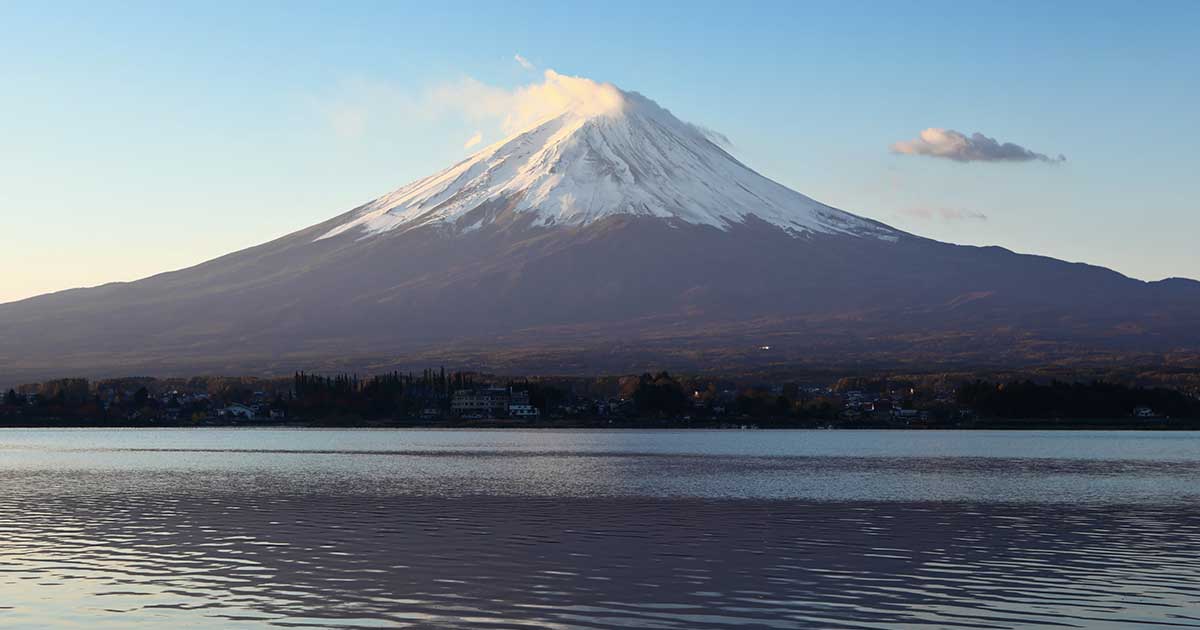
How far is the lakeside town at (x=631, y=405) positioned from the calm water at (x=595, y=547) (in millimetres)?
79299

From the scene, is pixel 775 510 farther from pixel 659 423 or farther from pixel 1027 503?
pixel 659 423

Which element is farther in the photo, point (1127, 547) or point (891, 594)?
point (1127, 547)

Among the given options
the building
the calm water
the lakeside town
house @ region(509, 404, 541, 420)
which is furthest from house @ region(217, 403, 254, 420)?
the calm water

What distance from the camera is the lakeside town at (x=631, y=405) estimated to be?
140 m

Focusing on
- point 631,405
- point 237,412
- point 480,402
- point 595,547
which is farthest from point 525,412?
point 595,547

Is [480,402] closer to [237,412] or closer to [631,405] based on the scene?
[631,405]

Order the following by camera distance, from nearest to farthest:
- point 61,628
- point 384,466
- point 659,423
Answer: point 61,628 < point 384,466 < point 659,423

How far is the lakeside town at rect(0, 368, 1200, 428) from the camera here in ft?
458

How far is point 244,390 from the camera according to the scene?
17825 cm

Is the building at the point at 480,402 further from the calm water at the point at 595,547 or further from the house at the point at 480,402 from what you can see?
the calm water at the point at 595,547

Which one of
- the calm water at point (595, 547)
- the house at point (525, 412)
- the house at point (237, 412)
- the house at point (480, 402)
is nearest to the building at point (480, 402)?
the house at point (480, 402)

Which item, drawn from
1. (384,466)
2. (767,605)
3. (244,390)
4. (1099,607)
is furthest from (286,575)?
(244,390)

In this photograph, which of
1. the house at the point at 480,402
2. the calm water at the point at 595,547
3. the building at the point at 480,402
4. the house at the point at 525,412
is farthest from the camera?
the house at the point at 480,402

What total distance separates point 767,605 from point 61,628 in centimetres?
1047
